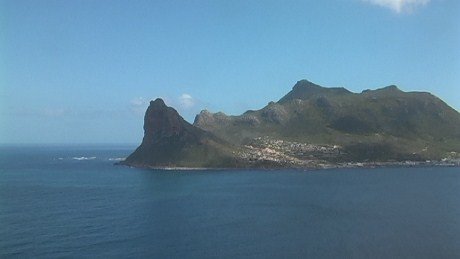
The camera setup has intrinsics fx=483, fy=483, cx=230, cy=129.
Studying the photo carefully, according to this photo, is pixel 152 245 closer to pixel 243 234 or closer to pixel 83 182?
pixel 243 234

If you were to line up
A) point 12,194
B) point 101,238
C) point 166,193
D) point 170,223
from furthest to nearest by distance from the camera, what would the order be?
point 166,193
point 12,194
point 170,223
point 101,238

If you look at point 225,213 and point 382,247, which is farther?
point 225,213

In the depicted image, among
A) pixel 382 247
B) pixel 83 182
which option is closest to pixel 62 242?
pixel 382 247

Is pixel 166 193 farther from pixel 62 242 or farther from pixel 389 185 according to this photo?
pixel 389 185

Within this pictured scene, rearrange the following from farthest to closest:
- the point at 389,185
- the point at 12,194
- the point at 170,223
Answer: the point at 389,185 → the point at 12,194 → the point at 170,223

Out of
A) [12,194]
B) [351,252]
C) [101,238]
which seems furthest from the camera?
[12,194]

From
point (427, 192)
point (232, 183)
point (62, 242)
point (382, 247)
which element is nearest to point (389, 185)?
point (427, 192)
